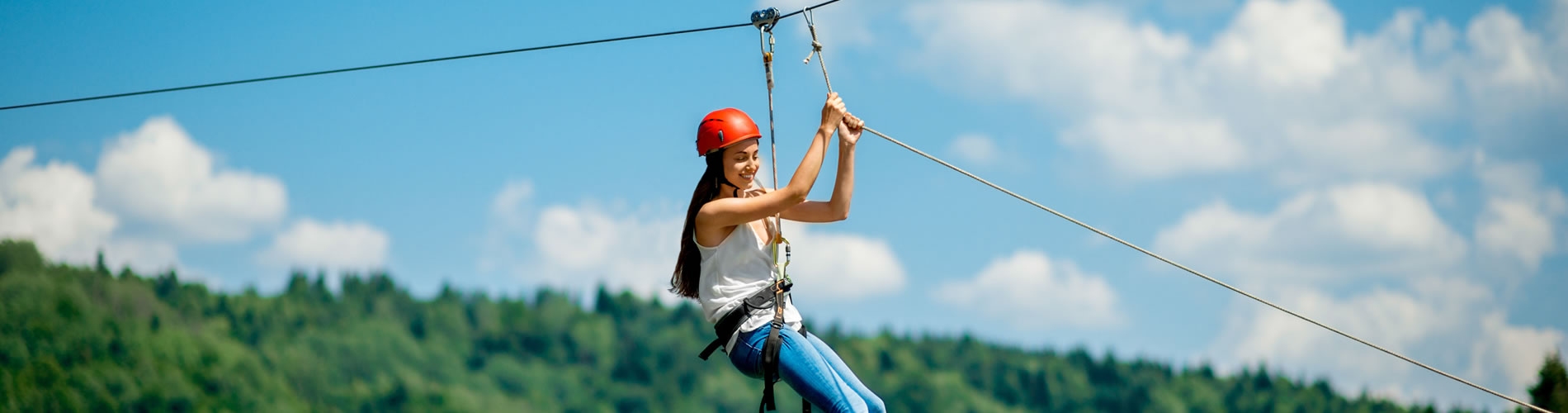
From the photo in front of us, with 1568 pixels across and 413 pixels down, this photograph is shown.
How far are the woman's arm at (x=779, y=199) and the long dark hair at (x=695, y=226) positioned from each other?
19 centimetres

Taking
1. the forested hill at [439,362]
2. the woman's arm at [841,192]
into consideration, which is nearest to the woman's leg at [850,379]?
the woman's arm at [841,192]

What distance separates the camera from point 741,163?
6594 millimetres

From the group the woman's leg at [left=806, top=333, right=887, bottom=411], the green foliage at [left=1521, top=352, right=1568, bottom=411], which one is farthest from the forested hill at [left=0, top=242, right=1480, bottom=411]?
the woman's leg at [left=806, top=333, right=887, bottom=411]

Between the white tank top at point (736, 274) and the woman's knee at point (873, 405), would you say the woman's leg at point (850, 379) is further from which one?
the white tank top at point (736, 274)

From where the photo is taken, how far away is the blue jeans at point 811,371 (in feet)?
20.8

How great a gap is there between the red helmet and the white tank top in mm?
374

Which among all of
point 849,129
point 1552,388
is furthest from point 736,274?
point 1552,388

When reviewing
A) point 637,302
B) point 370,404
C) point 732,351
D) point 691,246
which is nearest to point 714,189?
point 691,246

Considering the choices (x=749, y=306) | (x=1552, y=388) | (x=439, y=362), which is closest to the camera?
(x=749, y=306)

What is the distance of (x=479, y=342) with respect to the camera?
3401 inches

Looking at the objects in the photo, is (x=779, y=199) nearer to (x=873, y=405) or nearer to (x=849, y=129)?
(x=849, y=129)

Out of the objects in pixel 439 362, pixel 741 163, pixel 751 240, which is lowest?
pixel 751 240

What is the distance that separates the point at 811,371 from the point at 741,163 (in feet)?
3.15

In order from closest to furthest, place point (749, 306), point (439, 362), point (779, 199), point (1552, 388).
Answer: point (779, 199), point (749, 306), point (1552, 388), point (439, 362)
